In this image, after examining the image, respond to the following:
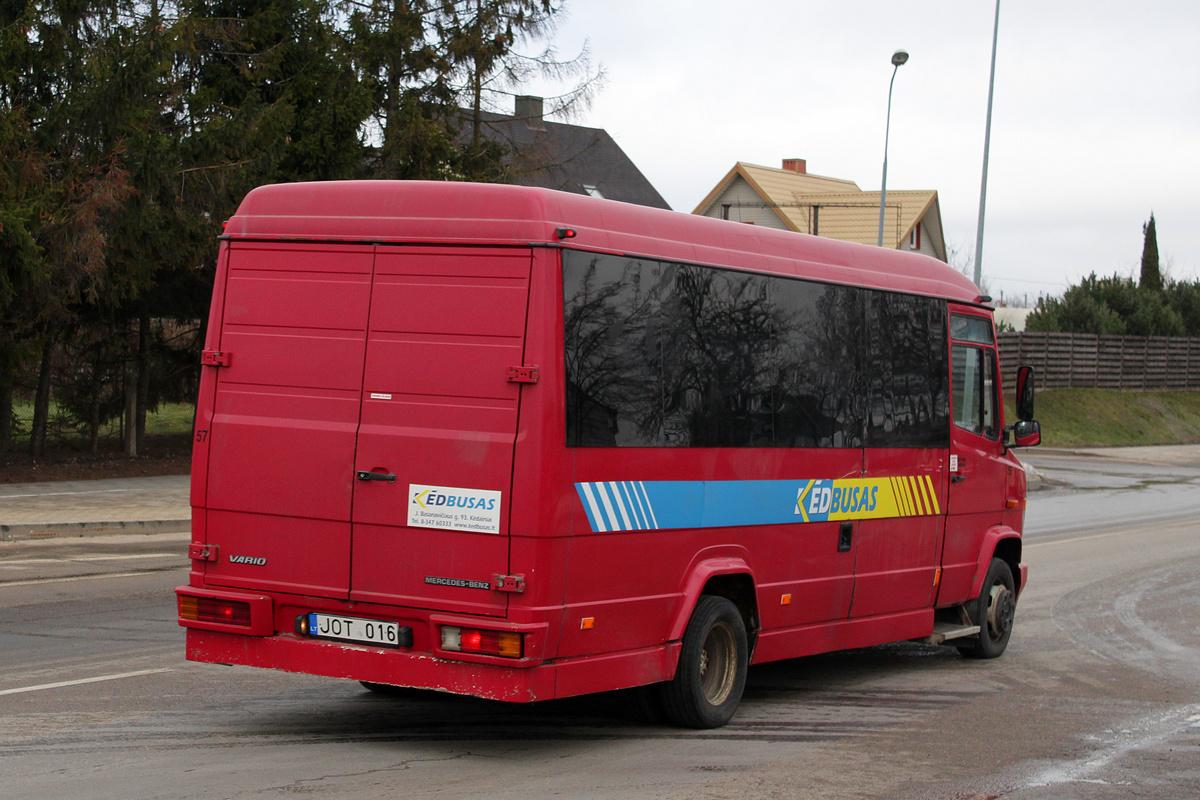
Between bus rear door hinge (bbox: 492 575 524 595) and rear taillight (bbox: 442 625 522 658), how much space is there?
0.20 metres

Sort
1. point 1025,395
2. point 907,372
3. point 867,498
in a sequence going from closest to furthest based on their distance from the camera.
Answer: point 867,498, point 907,372, point 1025,395

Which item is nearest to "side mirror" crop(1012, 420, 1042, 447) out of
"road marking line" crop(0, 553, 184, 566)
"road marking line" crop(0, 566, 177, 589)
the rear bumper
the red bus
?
the red bus

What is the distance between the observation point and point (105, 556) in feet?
46.5

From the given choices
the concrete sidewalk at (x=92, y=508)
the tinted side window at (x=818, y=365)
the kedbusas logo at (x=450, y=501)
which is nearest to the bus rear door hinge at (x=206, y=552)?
the kedbusas logo at (x=450, y=501)

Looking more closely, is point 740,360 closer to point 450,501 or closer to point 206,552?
point 450,501

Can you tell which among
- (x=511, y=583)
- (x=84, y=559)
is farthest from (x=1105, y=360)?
(x=511, y=583)

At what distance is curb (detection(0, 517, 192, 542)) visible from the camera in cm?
→ 1566

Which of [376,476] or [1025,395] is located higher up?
[1025,395]

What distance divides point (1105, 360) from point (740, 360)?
45484 mm

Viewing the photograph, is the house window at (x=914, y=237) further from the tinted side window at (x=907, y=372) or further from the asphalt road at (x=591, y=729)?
the tinted side window at (x=907, y=372)

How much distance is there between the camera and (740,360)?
24.1 ft

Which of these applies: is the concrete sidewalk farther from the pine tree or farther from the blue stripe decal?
the pine tree

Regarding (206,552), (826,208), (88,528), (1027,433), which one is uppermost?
(826,208)

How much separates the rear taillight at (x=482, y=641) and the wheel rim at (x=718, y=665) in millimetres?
1498
